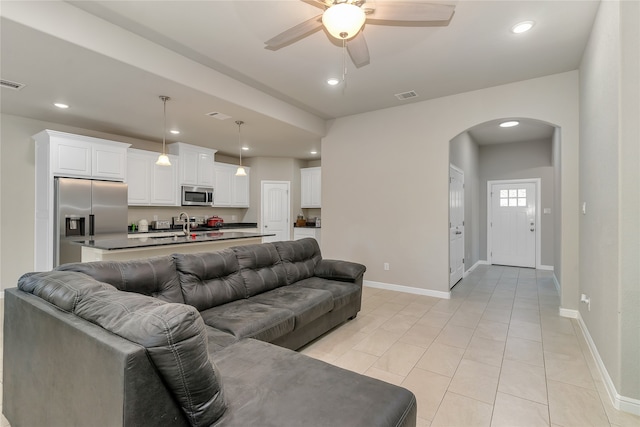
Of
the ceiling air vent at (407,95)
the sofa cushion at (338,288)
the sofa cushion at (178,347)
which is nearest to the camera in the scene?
the sofa cushion at (178,347)

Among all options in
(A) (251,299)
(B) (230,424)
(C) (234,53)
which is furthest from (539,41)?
(B) (230,424)

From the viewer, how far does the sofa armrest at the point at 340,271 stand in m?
3.45

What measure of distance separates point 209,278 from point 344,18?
220cm

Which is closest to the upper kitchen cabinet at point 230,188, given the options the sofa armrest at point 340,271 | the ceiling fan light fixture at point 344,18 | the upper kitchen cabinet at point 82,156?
the upper kitchen cabinet at point 82,156

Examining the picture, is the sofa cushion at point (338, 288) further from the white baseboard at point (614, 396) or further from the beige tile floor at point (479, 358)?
the white baseboard at point (614, 396)

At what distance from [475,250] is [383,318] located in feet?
14.3

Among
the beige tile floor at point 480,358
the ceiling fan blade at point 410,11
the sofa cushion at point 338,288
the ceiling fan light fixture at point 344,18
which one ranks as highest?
the ceiling fan blade at point 410,11

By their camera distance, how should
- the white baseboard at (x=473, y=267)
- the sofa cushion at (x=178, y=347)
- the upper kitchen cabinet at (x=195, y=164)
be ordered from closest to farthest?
the sofa cushion at (x=178, y=347) < the white baseboard at (x=473, y=267) < the upper kitchen cabinet at (x=195, y=164)

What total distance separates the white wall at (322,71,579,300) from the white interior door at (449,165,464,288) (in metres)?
0.43

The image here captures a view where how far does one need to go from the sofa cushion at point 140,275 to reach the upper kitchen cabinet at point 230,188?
4.71 metres

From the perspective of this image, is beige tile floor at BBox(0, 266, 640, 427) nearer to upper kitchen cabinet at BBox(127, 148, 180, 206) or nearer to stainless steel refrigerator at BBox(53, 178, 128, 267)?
stainless steel refrigerator at BBox(53, 178, 128, 267)

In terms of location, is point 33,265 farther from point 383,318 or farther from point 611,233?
point 611,233

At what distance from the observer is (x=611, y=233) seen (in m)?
2.10

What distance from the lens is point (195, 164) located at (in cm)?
631
